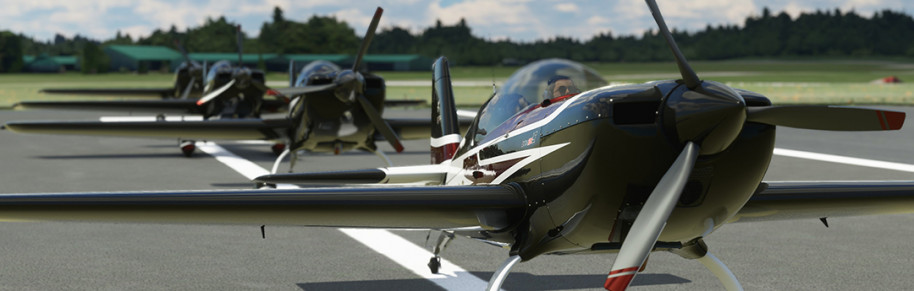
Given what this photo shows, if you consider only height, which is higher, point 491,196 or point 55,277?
point 491,196

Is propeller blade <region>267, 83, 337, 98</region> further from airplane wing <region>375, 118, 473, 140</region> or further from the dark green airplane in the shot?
the dark green airplane

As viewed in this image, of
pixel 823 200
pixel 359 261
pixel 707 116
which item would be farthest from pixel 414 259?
pixel 707 116

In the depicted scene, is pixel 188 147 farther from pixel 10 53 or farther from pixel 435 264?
pixel 10 53

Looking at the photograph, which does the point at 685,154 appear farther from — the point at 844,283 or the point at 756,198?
the point at 844,283

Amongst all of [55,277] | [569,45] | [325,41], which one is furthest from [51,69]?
[55,277]

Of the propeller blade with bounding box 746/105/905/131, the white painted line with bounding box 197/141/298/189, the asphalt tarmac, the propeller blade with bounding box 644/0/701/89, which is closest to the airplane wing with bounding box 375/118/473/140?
the white painted line with bounding box 197/141/298/189

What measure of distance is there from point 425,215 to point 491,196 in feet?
1.22

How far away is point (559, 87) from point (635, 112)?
3.40 ft

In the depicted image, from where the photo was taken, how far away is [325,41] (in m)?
180

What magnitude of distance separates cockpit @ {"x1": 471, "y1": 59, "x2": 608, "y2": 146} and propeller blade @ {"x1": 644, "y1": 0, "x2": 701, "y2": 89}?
733mm

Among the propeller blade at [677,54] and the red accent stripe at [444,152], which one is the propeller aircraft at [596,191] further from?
the red accent stripe at [444,152]

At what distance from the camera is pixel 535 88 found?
5.69 metres

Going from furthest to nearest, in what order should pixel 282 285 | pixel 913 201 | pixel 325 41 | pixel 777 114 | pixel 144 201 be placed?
pixel 325 41 < pixel 282 285 < pixel 913 201 < pixel 144 201 < pixel 777 114

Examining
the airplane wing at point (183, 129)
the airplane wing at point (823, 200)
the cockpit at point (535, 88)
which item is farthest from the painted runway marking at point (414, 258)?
the airplane wing at point (183, 129)
